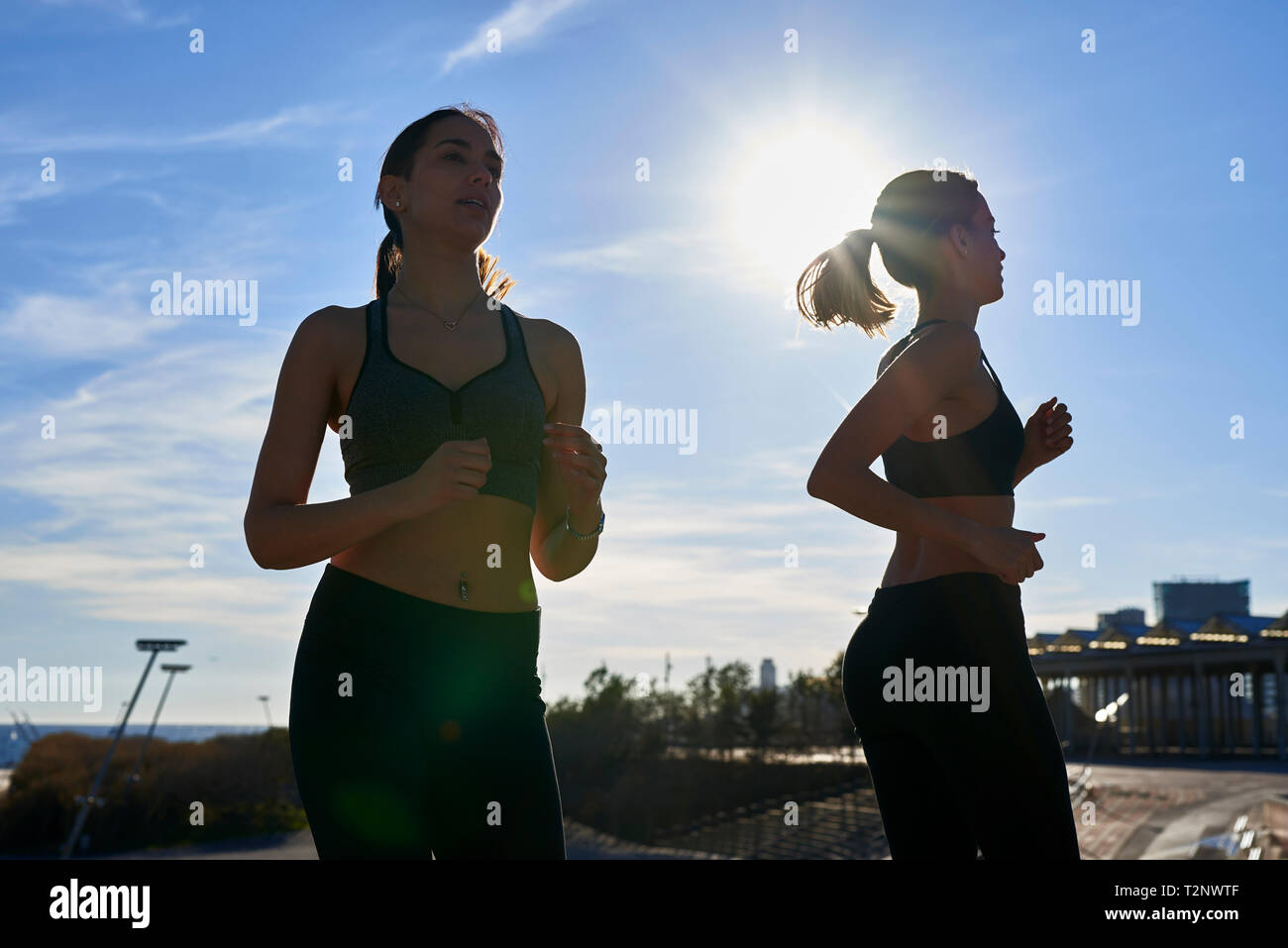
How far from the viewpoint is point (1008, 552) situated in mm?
2477

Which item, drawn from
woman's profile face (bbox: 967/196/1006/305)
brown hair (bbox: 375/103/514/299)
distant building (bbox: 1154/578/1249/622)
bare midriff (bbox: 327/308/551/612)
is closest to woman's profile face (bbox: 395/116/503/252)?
brown hair (bbox: 375/103/514/299)

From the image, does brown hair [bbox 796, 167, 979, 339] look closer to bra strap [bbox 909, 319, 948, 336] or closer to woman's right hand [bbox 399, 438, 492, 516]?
bra strap [bbox 909, 319, 948, 336]

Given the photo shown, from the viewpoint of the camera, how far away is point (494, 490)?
2.37 metres

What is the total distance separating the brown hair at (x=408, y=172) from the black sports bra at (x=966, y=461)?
3.47 ft

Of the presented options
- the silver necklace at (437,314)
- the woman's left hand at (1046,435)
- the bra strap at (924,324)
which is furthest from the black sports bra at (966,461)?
the silver necklace at (437,314)

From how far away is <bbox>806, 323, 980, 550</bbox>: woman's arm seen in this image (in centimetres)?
253

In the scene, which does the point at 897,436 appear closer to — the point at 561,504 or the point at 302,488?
the point at 561,504

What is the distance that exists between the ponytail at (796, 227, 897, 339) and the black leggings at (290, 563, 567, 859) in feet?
4.70

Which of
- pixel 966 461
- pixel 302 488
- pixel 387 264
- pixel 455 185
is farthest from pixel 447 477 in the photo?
pixel 966 461

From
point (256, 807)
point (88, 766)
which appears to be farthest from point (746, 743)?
point (88, 766)

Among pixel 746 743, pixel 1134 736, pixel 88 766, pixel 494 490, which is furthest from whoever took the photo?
pixel 88 766
